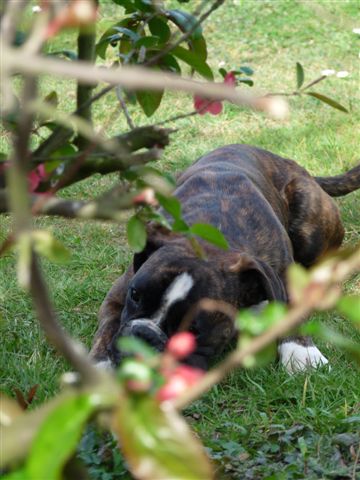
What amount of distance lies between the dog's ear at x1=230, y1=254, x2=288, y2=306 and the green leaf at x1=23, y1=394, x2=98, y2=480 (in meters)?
2.76

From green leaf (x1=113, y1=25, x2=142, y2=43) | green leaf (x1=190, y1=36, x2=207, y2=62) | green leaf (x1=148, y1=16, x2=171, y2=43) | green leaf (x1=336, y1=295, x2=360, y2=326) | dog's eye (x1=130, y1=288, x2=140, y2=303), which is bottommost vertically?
dog's eye (x1=130, y1=288, x2=140, y2=303)

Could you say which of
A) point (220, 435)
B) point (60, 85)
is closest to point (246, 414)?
point (220, 435)

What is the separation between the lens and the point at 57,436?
2.74ft

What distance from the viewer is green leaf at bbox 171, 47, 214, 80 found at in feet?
6.62

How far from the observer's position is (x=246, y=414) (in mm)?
3283

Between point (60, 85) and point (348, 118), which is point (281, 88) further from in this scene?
point (60, 85)

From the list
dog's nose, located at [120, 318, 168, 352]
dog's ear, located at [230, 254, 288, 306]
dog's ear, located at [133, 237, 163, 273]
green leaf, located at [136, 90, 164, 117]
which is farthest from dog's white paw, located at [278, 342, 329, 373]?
green leaf, located at [136, 90, 164, 117]

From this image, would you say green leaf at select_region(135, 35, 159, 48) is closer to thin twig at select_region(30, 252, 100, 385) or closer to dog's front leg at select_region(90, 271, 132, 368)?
thin twig at select_region(30, 252, 100, 385)

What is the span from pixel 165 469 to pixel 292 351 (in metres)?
3.06

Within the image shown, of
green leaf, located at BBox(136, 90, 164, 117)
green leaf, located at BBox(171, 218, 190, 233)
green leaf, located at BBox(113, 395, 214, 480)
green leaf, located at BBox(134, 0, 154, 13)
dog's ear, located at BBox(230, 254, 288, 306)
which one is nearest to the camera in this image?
green leaf, located at BBox(113, 395, 214, 480)

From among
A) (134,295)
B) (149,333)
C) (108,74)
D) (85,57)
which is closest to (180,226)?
(85,57)

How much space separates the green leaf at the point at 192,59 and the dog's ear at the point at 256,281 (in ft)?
5.15

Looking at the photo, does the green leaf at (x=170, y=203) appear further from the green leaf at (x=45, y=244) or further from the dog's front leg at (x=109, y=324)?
the dog's front leg at (x=109, y=324)

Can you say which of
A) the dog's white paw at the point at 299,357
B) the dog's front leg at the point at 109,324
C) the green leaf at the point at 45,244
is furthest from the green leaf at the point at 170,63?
the dog's white paw at the point at 299,357
